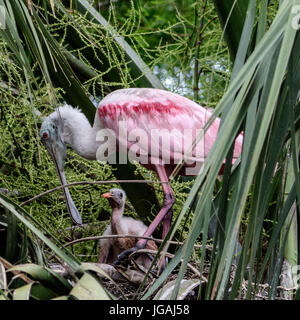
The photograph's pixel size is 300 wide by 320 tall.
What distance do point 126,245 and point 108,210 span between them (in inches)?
8.0

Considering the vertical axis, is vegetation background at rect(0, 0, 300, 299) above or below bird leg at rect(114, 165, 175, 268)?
above

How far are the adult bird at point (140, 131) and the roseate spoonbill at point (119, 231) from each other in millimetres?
241

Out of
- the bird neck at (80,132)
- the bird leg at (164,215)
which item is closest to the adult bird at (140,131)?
the bird neck at (80,132)

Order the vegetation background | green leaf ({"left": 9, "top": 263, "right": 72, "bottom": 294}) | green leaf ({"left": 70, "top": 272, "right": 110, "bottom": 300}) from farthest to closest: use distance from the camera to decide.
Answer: green leaf ({"left": 9, "top": 263, "right": 72, "bottom": 294}), green leaf ({"left": 70, "top": 272, "right": 110, "bottom": 300}), the vegetation background

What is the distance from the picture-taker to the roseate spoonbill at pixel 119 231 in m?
3.42

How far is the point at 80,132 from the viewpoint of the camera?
12.9 ft

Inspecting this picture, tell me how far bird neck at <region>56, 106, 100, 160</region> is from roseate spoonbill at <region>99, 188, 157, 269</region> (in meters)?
0.40

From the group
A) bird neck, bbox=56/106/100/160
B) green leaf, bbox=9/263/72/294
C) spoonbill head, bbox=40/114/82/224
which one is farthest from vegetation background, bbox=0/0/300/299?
bird neck, bbox=56/106/100/160

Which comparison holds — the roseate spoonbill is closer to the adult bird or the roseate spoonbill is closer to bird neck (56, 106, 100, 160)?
the adult bird

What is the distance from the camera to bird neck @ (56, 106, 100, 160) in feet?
12.7

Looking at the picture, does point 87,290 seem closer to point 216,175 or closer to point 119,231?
point 216,175
